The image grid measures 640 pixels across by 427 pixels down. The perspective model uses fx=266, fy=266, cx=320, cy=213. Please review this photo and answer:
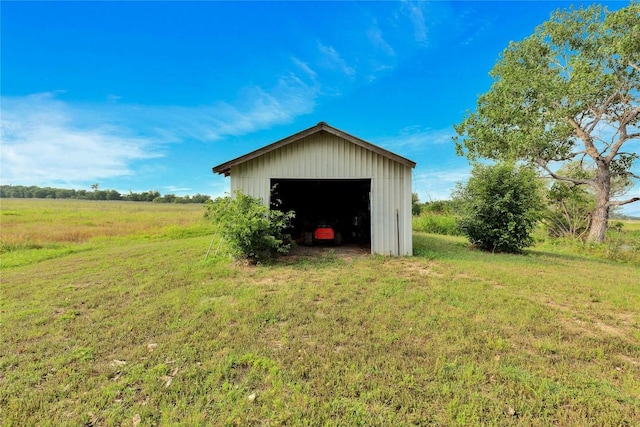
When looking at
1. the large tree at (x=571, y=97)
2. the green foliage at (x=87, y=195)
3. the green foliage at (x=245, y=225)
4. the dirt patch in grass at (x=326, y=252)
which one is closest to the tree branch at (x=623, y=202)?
the large tree at (x=571, y=97)

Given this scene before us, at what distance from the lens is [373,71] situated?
1470 cm

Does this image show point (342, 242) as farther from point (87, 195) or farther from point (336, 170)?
point (87, 195)

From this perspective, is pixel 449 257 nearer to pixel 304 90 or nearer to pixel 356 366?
pixel 356 366

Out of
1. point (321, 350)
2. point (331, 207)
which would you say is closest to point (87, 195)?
point (331, 207)

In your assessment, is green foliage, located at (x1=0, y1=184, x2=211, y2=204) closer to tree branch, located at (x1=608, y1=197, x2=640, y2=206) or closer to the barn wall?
the barn wall

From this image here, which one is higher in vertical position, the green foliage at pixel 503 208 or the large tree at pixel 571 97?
the large tree at pixel 571 97

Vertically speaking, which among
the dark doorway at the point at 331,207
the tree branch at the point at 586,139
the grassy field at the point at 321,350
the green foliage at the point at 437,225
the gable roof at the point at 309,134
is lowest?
the grassy field at the point at 321,350

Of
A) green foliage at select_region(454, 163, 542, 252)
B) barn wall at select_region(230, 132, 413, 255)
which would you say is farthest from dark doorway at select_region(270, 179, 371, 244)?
green foliage at select_region(454, 163, 542, 252)

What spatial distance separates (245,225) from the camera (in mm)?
6762

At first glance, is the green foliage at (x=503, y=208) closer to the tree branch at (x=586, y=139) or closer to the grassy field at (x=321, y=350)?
the grassy field at (x=321, y=350)

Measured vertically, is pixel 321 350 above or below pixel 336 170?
below

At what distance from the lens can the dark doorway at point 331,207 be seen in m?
12.6

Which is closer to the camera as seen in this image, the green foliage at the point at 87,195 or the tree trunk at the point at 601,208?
the tree trunk at the point at 601,208

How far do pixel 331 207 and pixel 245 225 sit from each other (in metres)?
7.69
